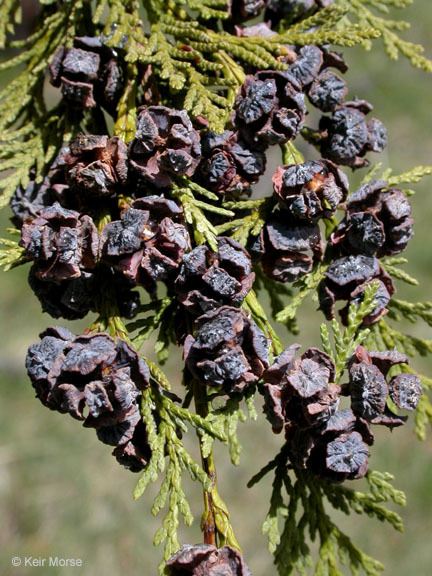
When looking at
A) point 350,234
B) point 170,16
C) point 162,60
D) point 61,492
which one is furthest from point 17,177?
point 61,492

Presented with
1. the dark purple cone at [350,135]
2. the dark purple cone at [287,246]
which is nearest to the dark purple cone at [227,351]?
the dark purple cone at [287,246]

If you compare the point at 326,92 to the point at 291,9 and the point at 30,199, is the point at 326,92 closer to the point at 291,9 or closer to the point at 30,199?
the point at 291,9

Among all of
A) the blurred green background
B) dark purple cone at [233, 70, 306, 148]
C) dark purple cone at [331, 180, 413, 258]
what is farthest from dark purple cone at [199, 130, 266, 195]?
the blurred green background

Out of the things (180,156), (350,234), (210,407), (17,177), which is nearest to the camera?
(180,156)

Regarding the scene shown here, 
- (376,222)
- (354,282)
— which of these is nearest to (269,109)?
(376,222)

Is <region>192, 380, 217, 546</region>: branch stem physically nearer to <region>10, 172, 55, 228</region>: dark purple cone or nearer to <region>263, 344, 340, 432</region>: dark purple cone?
<region>263, 344, 340, 432</region>: dark purple cone

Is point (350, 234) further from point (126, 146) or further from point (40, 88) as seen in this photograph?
point (40, 88)
